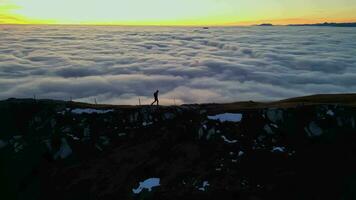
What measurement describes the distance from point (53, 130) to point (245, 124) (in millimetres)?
23005

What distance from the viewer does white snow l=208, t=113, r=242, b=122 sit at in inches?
1665

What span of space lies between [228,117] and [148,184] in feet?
43.5

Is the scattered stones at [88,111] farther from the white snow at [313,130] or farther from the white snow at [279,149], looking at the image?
the white snow at [313,130]

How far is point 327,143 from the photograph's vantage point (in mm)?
38969

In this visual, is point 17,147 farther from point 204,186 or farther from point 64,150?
point 204,186

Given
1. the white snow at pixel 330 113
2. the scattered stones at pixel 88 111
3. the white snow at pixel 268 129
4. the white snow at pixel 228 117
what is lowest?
the white snow at pixel 268 129

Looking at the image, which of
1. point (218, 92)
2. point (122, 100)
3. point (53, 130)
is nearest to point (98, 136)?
point (53, 130)

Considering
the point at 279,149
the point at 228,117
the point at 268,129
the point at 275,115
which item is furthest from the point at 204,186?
the point at 275,115

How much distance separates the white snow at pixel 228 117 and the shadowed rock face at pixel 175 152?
0.18m

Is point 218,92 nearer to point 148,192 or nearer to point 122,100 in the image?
point 122,100

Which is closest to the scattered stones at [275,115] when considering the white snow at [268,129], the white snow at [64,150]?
the white snow at [268,129]

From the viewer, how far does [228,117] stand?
42719mm

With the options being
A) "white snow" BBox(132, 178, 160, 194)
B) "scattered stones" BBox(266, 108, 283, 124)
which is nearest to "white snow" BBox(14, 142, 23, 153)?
"white snow" BBox(132, 178, 160, 194)

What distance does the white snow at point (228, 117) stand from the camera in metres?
42.3
